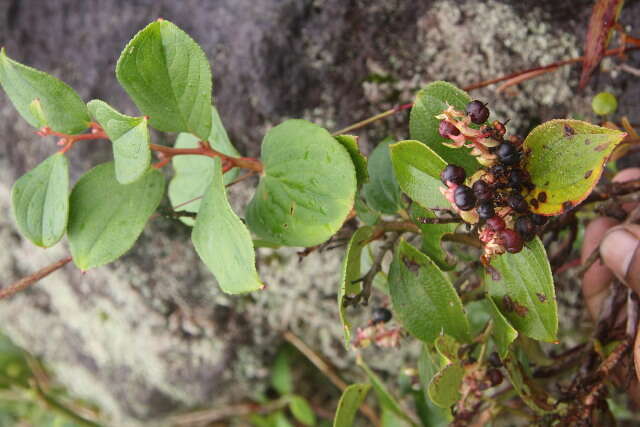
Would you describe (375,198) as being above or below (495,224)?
below

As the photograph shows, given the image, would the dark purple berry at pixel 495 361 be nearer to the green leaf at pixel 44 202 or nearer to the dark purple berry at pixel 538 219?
the dark purple berry at pixel 538 219

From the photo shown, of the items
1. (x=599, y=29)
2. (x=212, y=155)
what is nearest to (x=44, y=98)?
(x=212, y=155)

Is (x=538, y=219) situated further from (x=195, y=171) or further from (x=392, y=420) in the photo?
(x=392, y=420)

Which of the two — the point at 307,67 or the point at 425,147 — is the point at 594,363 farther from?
the point at 307,67

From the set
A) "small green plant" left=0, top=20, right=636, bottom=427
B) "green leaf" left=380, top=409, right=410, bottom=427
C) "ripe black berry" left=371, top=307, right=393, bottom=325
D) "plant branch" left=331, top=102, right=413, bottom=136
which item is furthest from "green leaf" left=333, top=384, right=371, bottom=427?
"plant branch" left=331, top=102, right=413, bottom=136

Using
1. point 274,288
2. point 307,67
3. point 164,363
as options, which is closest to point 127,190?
point 307,67

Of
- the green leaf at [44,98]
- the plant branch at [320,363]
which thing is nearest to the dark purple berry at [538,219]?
the green leaf at [44,98]
